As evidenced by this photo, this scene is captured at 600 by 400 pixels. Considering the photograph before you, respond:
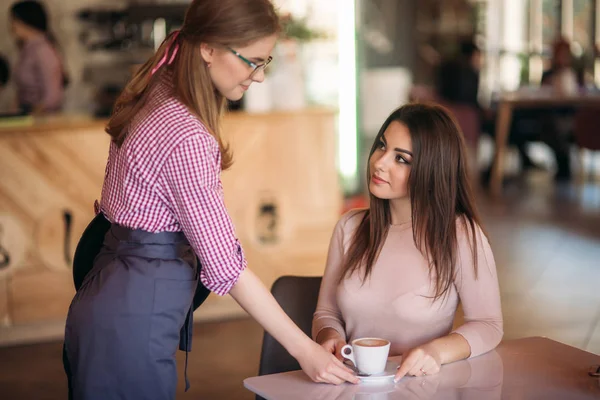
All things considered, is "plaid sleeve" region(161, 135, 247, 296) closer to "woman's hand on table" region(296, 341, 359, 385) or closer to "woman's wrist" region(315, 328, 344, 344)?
"woman's hand on table" region(296, 341, 359, 385)

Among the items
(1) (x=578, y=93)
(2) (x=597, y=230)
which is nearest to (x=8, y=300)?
(2) (x=597, y=230)

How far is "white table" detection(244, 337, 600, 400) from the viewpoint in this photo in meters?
1.65

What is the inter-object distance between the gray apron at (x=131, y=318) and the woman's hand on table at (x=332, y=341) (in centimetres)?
38

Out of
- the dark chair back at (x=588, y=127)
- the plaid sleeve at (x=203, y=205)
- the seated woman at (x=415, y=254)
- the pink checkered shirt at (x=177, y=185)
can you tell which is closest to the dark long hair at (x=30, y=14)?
the seated woman at (x=415, y=254)

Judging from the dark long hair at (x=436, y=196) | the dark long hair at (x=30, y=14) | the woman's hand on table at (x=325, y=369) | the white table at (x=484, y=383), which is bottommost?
the white table at (x=484, y=383)

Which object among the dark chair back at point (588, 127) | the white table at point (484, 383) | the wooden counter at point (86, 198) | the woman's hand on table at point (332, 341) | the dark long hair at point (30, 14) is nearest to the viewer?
the white table at point (484, 383)

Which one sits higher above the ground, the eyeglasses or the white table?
the eyeglasses

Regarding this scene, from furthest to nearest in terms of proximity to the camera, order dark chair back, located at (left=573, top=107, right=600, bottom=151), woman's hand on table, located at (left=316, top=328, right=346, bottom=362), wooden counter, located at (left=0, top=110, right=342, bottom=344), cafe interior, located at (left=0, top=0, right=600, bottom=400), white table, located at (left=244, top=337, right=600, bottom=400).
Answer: dark chair back, located at (left=573, top=107, right=600, bottom=151)
wooden counter, located at (left=0, top=110, right=342, bottom=344)
woman's hand on table, located at (left=316, top=328, right=346, bottom=362)
cafe interior, located at (left=0, top=0, right=600, bottom=400)
white table, located at (left=244, top=337, right=600, bottom=400)

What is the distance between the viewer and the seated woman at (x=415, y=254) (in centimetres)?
208

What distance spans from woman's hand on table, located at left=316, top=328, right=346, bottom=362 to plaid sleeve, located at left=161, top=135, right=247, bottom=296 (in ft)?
1.20

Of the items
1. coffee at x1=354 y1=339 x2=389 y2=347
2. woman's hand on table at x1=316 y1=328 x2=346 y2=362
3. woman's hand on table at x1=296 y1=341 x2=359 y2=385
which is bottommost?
woman's hand on table at x1=316 y1=328 x2=346 y2=362

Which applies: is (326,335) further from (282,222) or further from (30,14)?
(30,14)

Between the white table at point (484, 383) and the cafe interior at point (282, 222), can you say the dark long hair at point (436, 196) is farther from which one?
the white table at point (484, 383)

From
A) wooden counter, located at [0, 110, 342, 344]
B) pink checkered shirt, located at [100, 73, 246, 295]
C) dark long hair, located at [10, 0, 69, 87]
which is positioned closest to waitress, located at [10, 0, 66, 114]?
dark long hair, located at [10, 0, 69, 87]
